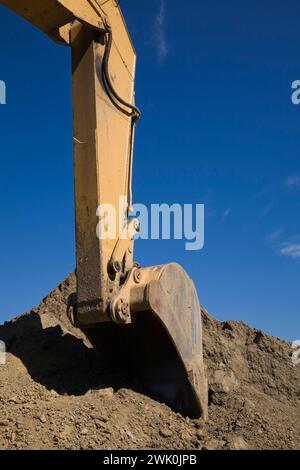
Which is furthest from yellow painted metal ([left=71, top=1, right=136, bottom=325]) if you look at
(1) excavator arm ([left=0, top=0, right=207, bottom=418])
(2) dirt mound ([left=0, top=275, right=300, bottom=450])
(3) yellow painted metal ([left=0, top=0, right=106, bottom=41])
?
(2) dirt mound ([left=0, top=275, right=300, bottom=450])

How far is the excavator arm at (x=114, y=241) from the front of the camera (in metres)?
4.18

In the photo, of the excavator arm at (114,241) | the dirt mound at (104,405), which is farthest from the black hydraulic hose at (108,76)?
the dirt mound at (104,405)

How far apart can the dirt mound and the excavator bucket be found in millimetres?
183

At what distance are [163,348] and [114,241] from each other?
118 centimetres

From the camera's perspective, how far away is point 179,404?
15.8 ft

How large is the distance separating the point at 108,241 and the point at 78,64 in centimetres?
165

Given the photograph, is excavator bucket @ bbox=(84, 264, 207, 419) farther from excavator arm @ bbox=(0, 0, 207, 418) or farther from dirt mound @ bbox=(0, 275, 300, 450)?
dirt mound @ bbox=(0, 275, 300, 450)

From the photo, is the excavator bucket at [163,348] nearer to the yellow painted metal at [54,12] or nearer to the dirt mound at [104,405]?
the dirt mound at [104,405]

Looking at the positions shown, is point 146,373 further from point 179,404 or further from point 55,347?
point 55,347

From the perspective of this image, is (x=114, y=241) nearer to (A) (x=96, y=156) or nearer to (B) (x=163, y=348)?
(A) (x=96, y=156)

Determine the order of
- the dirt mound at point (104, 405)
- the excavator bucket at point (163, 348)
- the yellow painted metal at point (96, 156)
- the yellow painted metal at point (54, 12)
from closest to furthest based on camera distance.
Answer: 1. the dirt mound at point (104, 405)
2. the yellow painted metal at point (96, 156)
3. the yellow painted metal at point (54, 12)
4. the excavator bucket at point (163, 348)

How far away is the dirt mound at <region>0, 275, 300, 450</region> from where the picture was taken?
Answer: 12.6ft

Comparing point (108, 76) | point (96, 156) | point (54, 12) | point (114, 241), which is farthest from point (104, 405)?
point (54, 12)
